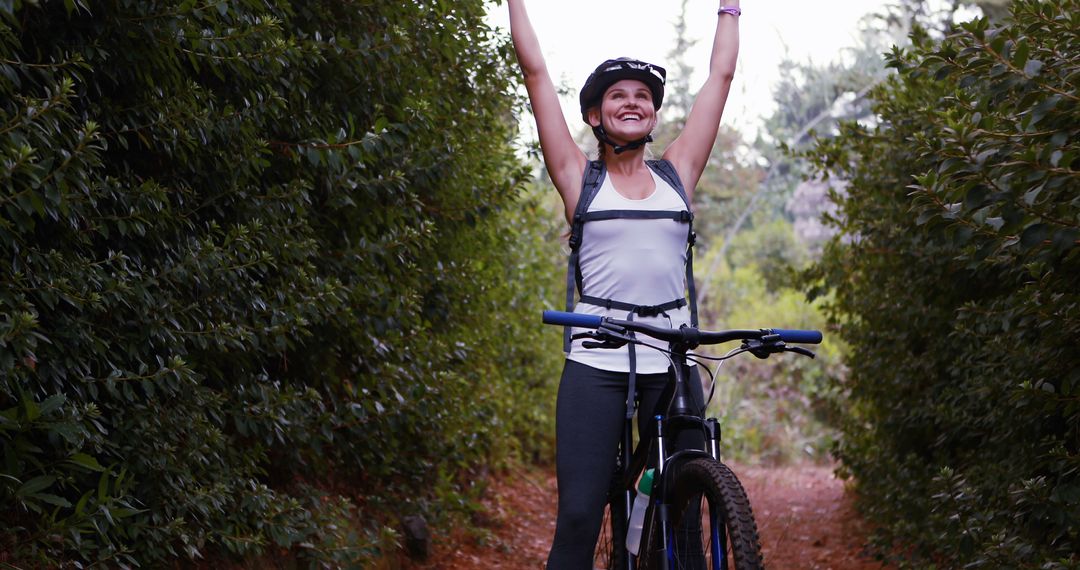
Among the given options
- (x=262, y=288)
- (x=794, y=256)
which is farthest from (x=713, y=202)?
(x=262, y=288)

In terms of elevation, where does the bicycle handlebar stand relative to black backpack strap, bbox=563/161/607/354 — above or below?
below

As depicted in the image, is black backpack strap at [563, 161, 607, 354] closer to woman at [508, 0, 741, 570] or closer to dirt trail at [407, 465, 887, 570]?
woman at [508, 0, 741, 570]

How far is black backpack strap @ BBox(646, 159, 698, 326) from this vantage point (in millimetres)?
3457

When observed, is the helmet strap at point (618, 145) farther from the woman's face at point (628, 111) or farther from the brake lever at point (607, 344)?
A: the brake lever at point (607, 344)

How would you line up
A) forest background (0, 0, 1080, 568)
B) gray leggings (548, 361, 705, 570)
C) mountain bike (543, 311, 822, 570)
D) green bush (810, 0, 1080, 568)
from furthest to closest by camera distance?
gray leggings (548, 361, 705, 570), green bush (810, 0, 1080, 568), forest background (0, 0, 1080, 568), mountain bike (543, 311, 822, 570)

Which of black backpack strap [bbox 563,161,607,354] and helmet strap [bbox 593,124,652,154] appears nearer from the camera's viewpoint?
black backpack strap [bbox 563,161,607,354]

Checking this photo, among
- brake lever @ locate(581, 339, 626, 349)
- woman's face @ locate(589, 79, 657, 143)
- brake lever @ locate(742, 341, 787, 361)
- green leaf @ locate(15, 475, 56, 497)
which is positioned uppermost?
woman's face @ locate(589, 79, 657, 143)

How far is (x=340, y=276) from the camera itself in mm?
4766

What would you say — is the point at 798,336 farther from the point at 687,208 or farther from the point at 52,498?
the point at 52,498

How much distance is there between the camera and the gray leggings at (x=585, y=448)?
→ 132 inches

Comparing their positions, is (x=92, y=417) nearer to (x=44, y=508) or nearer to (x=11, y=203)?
(x=44, y=508)

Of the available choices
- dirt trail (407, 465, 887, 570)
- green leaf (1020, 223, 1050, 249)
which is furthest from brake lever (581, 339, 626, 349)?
dirt trail (407, 465, 887, 570)

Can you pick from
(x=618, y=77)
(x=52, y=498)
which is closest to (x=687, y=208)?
(x=618, y=77)

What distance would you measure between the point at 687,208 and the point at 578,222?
0.36 meters
